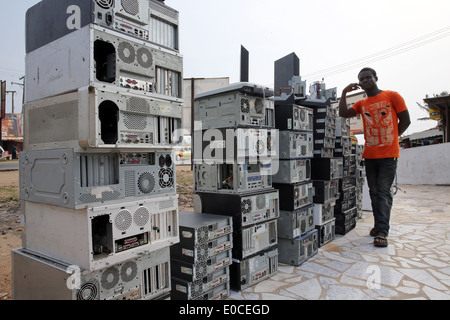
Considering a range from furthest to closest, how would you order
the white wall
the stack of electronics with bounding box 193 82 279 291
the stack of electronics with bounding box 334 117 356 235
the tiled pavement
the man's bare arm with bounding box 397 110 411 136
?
the white wall
the stack of electronics with bounding box 334 117 356 235
the man's bare arm with bounding box 397 110 411 136
the stack of electronics with bounding box 193 82 279 291
the tiled pavement

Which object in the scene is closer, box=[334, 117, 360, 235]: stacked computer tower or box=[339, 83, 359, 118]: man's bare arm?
box=[339, 83, 359, 118]: man's bare arm

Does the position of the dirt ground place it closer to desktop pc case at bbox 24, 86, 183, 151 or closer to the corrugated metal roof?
desktop pc case at bbox 24, 86, 183, 151

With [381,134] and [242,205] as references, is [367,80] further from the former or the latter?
[242,205]

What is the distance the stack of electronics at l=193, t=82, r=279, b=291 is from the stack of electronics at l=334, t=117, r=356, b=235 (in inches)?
A: 97.5

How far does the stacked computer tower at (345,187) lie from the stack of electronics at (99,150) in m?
4.16

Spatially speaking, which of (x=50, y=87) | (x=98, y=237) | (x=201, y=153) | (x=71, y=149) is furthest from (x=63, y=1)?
(x=201, y=153)

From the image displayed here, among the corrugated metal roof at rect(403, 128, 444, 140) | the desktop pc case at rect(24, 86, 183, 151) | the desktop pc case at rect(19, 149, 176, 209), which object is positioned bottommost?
the desktop pc case at rect(19, 149, 176, 209)

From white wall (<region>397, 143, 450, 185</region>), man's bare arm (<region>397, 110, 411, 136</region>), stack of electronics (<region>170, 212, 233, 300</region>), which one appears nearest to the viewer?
stack of electronics (<region>170, 212, 233, 300</region>)

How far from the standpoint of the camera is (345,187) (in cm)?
605

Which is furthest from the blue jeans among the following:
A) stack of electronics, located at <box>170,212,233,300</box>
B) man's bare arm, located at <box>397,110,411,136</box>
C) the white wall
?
the white wall

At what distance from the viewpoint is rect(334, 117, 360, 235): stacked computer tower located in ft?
19.3

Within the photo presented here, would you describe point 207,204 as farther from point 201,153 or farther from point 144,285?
point 144,285

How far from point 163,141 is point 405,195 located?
11021 millimetres

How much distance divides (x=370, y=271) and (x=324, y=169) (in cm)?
188
